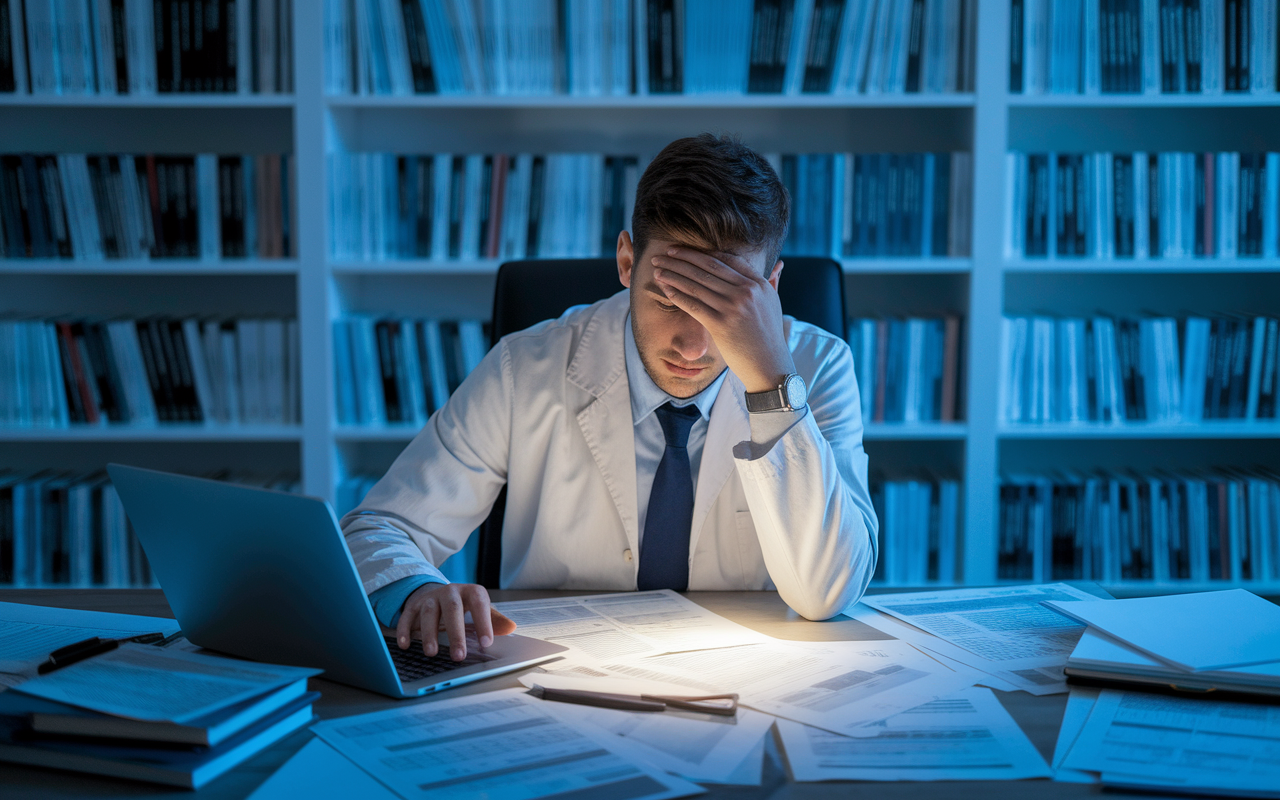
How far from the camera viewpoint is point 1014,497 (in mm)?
2449

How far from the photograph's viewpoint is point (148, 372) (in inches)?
94.6

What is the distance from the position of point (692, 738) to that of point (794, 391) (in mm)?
511

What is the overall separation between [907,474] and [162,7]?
2168 mm

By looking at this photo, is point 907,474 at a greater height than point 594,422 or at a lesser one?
lesser

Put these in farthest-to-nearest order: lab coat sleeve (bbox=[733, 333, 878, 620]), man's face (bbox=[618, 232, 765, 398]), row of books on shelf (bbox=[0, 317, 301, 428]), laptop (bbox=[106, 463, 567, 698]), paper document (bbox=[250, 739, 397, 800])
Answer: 1. row of books on shelf (bbox=[0, 317, 301, 428])
2. man's face (bbox=[618, 232, 765, 398])
3. lab coat sleeve (bbox=[733, 333, 878, 620])
4. laptop (bbox=[106, 463, 567, 698])
5. paper document (bbox=[250, 739, 397, 800])

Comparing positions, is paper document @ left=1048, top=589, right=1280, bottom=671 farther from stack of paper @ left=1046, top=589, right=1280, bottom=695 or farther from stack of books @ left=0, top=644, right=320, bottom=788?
stack of books @ left=0, top=644, right=320, bottom=788

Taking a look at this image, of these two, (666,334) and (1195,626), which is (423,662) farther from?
(1195,626)

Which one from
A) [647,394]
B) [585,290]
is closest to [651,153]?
[585,290]

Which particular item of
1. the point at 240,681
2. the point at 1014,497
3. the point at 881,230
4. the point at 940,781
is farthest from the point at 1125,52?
the point at 240,681

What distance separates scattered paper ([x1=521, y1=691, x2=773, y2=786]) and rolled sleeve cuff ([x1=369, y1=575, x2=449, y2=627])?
10.3 inches

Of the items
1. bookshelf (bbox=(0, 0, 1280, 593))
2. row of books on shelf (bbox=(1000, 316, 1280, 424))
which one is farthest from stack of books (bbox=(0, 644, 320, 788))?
row of books on shelf (bbox=(1000, 316, 1280, 424))

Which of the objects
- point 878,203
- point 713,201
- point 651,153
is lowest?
point 713,201

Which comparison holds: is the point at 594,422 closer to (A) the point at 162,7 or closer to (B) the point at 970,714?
(B) the point at 970,714

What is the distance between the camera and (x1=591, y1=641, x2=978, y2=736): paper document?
82cm
